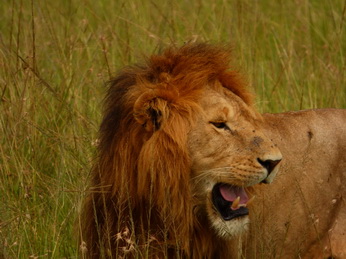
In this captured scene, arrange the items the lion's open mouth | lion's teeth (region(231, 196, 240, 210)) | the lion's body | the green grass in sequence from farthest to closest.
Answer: the green grass, the lion's body, the lion's open mouth, lion's teeth (region(231, 196, 240, 210))

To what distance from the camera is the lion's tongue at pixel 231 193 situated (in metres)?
3.71

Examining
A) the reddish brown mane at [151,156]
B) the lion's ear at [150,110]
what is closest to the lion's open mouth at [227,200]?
the reddish brown mane at [151,156]

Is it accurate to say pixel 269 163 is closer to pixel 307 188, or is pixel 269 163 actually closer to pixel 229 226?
pixel 229 226

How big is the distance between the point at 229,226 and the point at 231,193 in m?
0.15

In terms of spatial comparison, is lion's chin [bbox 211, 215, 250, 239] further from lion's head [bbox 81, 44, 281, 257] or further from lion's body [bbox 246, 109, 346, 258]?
lion's body [bbox 246, 109, 346, 258]

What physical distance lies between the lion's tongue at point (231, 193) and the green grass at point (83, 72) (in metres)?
0.74

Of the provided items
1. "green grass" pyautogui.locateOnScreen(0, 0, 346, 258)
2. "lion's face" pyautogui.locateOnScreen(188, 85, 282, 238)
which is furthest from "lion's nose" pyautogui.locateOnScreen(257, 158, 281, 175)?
"green grass" pyautogui.locateOnScreen(0, 0, 346, 258)

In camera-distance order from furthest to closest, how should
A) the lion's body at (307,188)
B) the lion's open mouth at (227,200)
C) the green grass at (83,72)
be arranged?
the green grass at (83,72) → the lion's body at (307,188) → the lion's open mouth at (227,200)

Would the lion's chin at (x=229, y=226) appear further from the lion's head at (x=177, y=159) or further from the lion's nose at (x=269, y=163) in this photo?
the lion's nose at (x=269, y=163)

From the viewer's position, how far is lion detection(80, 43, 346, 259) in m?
3.65

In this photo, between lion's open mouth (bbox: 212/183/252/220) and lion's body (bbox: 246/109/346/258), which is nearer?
lion's open mouth (bbox: 212/183/252/220)

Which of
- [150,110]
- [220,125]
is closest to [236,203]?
[220,125]

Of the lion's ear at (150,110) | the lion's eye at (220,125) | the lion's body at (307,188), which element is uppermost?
the lion's ear at (150,110)

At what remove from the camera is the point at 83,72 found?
19.5 feet
